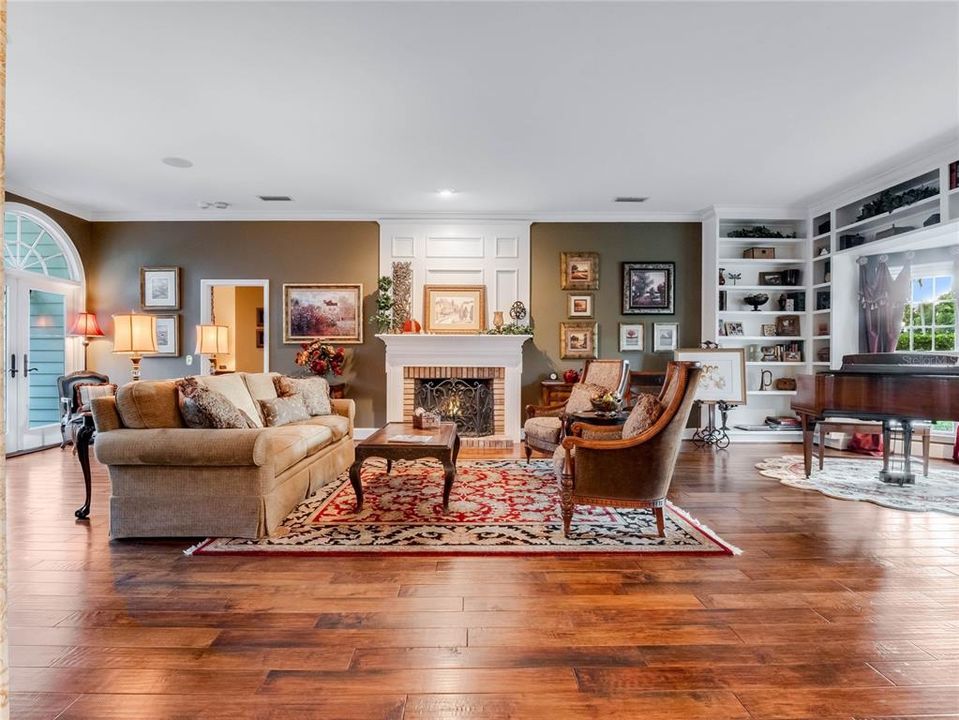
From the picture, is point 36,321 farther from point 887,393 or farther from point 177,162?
point 887,393

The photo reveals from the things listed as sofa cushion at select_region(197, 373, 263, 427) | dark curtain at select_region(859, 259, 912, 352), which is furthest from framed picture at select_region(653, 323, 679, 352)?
sofa cushion at select_region(197, 373, 263, 427)

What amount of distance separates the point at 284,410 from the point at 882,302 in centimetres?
630

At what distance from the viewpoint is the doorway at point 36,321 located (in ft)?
18.2

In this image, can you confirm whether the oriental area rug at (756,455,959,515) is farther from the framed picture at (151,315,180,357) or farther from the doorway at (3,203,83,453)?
the doorway at (3,203,83,453)

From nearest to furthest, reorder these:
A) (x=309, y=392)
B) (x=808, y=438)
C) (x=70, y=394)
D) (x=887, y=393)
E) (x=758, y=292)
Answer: (x=887, y=393), (x=808, y=438), (x=309, y=392), (x=70, y=394), (x=758, y=292)

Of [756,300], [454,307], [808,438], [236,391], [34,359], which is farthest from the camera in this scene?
[454,307]

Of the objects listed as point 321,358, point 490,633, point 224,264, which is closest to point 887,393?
point 490,633

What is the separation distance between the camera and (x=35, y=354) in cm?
582

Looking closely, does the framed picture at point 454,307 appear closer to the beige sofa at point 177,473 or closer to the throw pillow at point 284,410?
the throw pillow at point 284,410

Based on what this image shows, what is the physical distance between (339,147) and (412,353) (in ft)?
8.37

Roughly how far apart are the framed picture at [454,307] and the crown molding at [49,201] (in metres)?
4.30

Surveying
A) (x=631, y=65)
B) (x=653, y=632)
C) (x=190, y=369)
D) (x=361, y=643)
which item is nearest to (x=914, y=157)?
(x=631, y=65)

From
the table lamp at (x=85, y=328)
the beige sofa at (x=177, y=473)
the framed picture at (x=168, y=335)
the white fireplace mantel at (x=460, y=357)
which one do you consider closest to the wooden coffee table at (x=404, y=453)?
the beige sofa at (x=177, y=473)

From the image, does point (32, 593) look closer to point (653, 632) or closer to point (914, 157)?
point (653, 632)
